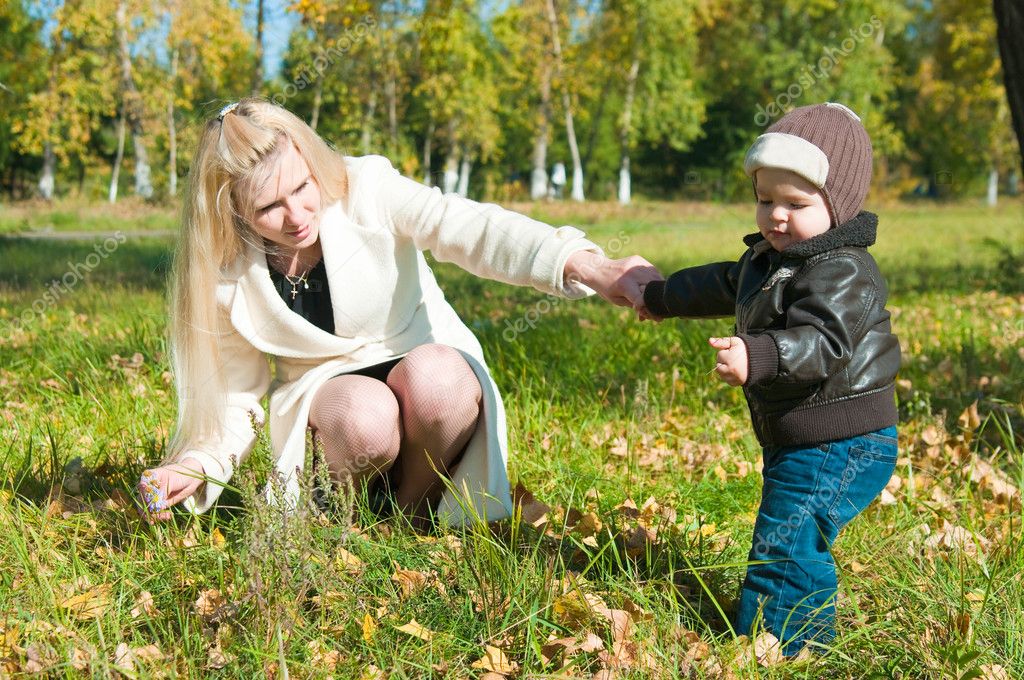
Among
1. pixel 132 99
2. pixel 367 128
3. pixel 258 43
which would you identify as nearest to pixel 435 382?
pixel 258 43

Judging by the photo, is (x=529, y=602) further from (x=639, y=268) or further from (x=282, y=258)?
(x=282, y=258)

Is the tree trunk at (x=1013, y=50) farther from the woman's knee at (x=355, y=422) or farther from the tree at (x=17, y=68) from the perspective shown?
the tree at (x=17, y=68)

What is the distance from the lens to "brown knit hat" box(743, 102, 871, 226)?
185 centimetres

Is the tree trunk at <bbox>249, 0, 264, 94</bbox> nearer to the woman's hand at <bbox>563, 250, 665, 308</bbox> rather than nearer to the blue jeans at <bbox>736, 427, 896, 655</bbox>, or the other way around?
the woman's hand at <bbox>563, 250, 665, 308</bbox>

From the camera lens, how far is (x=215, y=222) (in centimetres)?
254

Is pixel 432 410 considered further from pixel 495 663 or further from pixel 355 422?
pixel 495 663

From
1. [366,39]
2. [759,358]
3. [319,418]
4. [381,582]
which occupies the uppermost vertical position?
[366,39]

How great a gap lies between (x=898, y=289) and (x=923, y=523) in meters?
5.79

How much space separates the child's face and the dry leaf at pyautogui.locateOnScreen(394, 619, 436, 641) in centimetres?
111

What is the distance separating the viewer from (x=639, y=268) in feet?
7.80

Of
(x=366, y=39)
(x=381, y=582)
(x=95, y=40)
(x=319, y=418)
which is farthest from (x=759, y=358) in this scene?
(x=95, y=40)

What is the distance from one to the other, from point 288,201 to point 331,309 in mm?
395

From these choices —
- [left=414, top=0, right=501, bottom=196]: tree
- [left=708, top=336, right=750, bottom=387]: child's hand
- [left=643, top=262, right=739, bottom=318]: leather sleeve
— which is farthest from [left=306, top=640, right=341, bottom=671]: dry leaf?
[left=414, top=0, right=501, bottom=196]: tree

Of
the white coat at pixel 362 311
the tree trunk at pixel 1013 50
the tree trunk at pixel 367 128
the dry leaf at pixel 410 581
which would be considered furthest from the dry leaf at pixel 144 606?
the tree trunk at pixel 367 128
